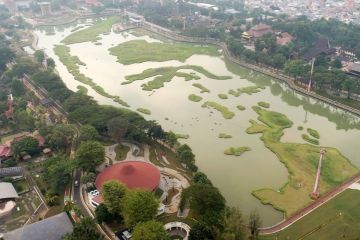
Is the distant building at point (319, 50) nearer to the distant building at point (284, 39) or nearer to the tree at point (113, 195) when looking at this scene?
the distant building at point (284, 39)

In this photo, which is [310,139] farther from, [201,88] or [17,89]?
[17,89]

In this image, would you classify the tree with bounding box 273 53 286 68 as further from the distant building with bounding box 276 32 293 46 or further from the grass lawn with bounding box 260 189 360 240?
the grass lawn with bounding box 260 189 360 240

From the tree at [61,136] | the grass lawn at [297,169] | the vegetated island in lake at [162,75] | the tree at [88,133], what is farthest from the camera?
the vegetated island in lake at [162,75]

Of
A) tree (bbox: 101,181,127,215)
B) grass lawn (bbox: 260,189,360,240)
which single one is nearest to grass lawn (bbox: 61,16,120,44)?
tree (bbox: 101,181,127,215)

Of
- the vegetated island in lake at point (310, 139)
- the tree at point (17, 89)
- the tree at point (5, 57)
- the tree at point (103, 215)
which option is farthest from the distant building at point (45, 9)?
the tree at point (103, 215)

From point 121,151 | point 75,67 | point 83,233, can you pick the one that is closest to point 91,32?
point 75,67

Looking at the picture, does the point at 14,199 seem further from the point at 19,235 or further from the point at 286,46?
the point at 286,46
